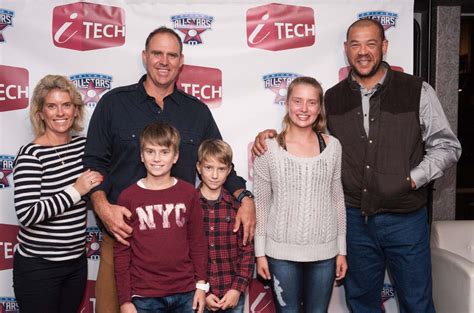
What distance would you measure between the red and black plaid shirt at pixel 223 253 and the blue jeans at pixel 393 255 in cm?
64

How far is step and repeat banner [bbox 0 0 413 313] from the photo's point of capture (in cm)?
288

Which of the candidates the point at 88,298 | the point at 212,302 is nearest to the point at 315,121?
the point at 212,302

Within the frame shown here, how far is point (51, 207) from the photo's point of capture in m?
2.17

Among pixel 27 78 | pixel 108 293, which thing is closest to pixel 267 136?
pixel 108 293

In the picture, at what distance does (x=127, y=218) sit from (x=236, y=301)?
0.66 meters

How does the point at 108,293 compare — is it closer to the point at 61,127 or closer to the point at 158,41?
the point at 61,127

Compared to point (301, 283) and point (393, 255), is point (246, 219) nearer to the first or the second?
point (301, 283)

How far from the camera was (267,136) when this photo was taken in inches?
91.7

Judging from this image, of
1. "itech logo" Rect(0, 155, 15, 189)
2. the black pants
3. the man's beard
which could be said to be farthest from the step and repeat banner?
the black pants

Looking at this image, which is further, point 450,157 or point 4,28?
point 4,28

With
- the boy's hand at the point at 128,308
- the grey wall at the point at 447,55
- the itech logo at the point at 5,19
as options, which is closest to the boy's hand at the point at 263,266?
the boy's hand at the point at 128,308

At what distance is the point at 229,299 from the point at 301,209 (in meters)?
0.54

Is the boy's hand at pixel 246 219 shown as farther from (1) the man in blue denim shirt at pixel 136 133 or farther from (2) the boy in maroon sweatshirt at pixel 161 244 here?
(2) the boy in maroon sweatshirt at pixel 161 244

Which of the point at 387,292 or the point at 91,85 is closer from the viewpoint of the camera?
the point at 91,85
